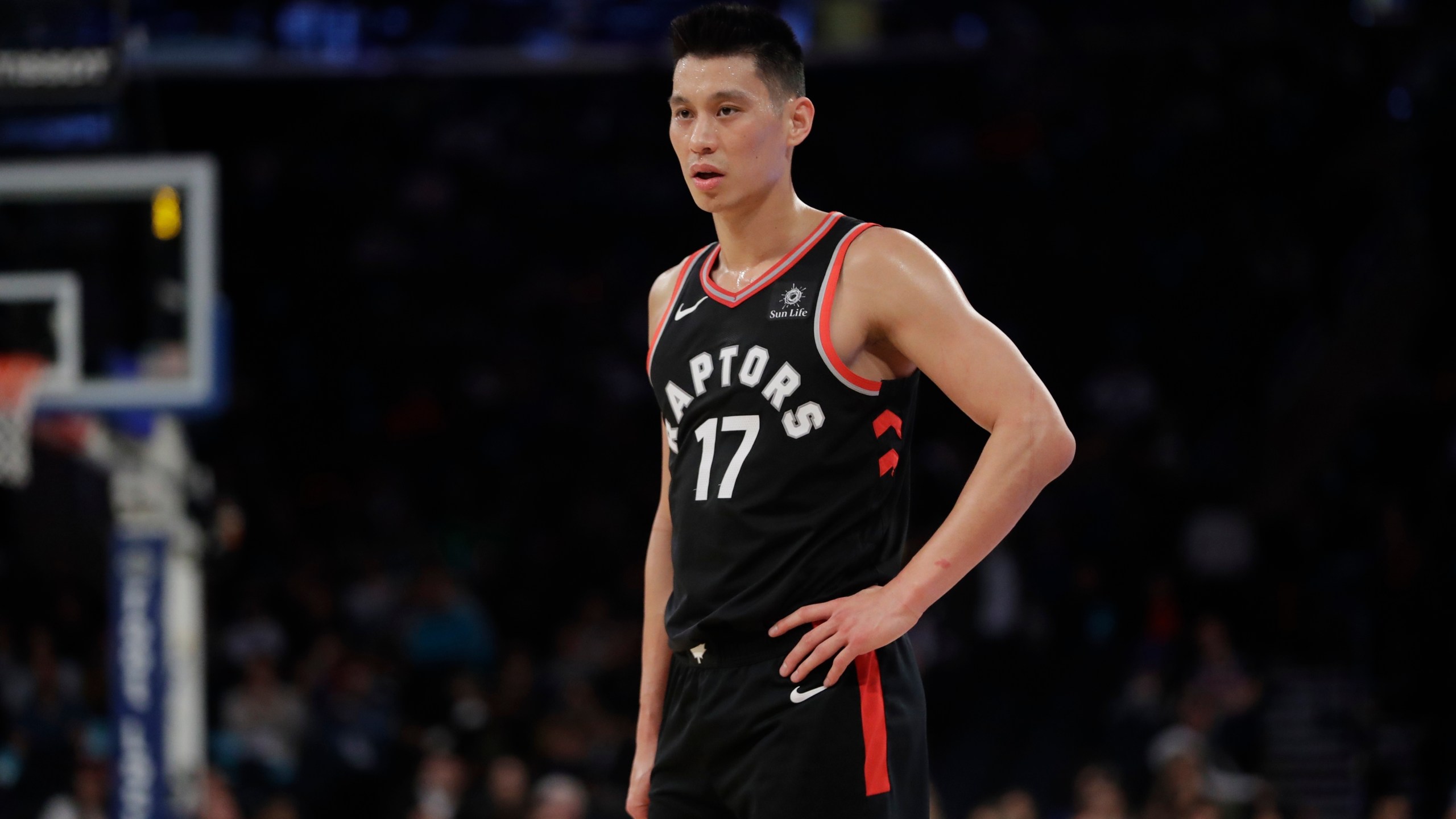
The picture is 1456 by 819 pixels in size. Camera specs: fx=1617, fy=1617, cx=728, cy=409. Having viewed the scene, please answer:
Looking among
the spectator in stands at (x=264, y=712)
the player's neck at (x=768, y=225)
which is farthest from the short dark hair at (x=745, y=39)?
the spectator in stands at (x=264, y=712)

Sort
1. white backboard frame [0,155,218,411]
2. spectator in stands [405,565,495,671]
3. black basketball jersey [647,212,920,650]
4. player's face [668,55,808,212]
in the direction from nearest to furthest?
black basketball jersey [647,212,920,650] < player's face [668,55,808,212] < white backboard frame [0,155,218,411] < spectator in stands [405,565,495,671]

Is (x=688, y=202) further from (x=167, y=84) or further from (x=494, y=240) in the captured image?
(x=167, y=84)

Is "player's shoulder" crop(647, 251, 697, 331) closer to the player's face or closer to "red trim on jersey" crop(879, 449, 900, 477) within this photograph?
the player's face

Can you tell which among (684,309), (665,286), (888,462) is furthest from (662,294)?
(888,462)

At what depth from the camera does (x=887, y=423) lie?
10.6 ft

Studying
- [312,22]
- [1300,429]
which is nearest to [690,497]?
[312,22]

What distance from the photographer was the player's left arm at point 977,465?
304 cm

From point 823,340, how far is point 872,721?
74cm

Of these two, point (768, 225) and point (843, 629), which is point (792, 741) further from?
point (768, 225)

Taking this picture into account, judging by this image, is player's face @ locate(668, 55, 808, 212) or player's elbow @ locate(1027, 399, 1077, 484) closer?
player's elbow @ locate(1027, 399, 1077, 484)

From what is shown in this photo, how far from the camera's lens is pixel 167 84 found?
17953mm

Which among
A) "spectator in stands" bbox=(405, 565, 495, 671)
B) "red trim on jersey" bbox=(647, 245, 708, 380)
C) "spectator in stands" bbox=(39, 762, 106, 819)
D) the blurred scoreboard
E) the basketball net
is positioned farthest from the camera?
"spectator in stands" bbox=(405, 565, 495, 671)

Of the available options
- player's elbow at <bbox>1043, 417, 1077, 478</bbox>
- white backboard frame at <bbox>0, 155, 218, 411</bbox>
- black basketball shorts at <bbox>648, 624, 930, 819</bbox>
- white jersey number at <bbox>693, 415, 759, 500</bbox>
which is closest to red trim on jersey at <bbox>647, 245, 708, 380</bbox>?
white jersey number at <bbox>693, 415, 759, 500</bbox>

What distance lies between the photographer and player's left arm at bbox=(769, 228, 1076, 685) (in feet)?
9.99
